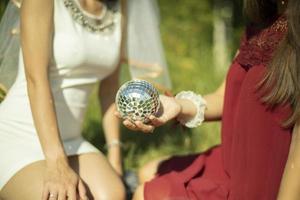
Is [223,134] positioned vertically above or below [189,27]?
above

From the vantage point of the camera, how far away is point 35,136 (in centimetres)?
222

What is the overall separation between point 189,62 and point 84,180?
2554mm

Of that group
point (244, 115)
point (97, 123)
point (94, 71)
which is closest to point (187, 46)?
point (97, 123)

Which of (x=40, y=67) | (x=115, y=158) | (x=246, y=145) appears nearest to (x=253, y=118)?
(x=246, y=145)

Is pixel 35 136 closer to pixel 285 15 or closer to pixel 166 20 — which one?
pixel 285 15

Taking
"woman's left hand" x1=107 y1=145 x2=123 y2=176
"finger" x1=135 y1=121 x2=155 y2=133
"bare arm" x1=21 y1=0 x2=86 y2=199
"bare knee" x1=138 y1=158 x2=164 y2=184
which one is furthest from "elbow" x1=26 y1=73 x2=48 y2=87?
"woman's left hand" x1=107 y1=145 x2=123 y2=176

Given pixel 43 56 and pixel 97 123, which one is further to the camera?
pixel 97 123

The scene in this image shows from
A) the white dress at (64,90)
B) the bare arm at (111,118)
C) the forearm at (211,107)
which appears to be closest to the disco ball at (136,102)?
the forearm at (211,107)

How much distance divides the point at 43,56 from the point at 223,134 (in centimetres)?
61

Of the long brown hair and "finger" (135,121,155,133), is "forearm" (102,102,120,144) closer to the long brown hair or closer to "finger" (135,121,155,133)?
"finger" (135,121,155,133)

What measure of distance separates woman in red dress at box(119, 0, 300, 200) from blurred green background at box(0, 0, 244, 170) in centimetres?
92

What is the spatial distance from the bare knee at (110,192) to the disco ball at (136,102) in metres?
0.45

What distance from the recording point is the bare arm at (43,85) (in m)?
2.00

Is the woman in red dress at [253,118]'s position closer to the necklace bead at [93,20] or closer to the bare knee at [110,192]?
the bare knee at [110,192]
